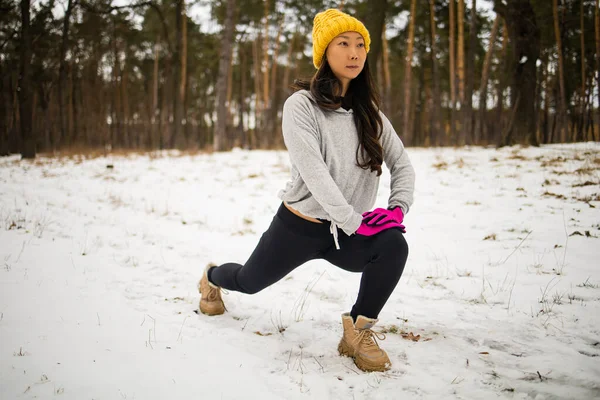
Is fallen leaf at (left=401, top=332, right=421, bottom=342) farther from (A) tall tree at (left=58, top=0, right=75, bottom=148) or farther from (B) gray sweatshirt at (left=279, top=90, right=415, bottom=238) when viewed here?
(A) tall tree at (left=58, top=0, right=75, bottom=148)

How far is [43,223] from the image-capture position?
15.7 feet

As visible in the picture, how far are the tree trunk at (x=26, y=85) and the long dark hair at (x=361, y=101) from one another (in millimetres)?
15978

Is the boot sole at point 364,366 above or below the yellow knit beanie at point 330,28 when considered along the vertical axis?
below

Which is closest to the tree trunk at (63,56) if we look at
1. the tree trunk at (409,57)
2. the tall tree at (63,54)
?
the tall tree at (63,54)

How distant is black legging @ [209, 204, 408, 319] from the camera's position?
196 centimetres

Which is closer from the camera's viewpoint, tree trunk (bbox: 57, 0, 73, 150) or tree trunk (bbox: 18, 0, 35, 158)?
tree trunk (bbox: 18, 0, 35, 158)

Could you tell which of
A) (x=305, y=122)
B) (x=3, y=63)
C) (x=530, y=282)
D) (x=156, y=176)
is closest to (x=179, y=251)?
(x=305, y=122)

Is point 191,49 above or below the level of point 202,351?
above

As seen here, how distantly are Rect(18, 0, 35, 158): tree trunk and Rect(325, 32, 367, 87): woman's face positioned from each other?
636 inches

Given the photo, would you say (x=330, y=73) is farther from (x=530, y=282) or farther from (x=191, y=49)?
(x=191, y=49)

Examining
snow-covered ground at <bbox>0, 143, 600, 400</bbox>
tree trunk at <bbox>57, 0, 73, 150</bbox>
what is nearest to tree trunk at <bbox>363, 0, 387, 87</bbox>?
snow-covered ground at <bbox>0, 143, 600, 400</bbox>

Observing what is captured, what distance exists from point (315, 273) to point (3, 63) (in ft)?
90.2

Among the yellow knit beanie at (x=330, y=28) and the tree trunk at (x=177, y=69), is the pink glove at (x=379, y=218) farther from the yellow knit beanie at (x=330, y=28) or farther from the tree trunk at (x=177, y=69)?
the tree trunk at (x=177, y=69)

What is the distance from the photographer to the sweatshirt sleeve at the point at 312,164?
6.12ft
